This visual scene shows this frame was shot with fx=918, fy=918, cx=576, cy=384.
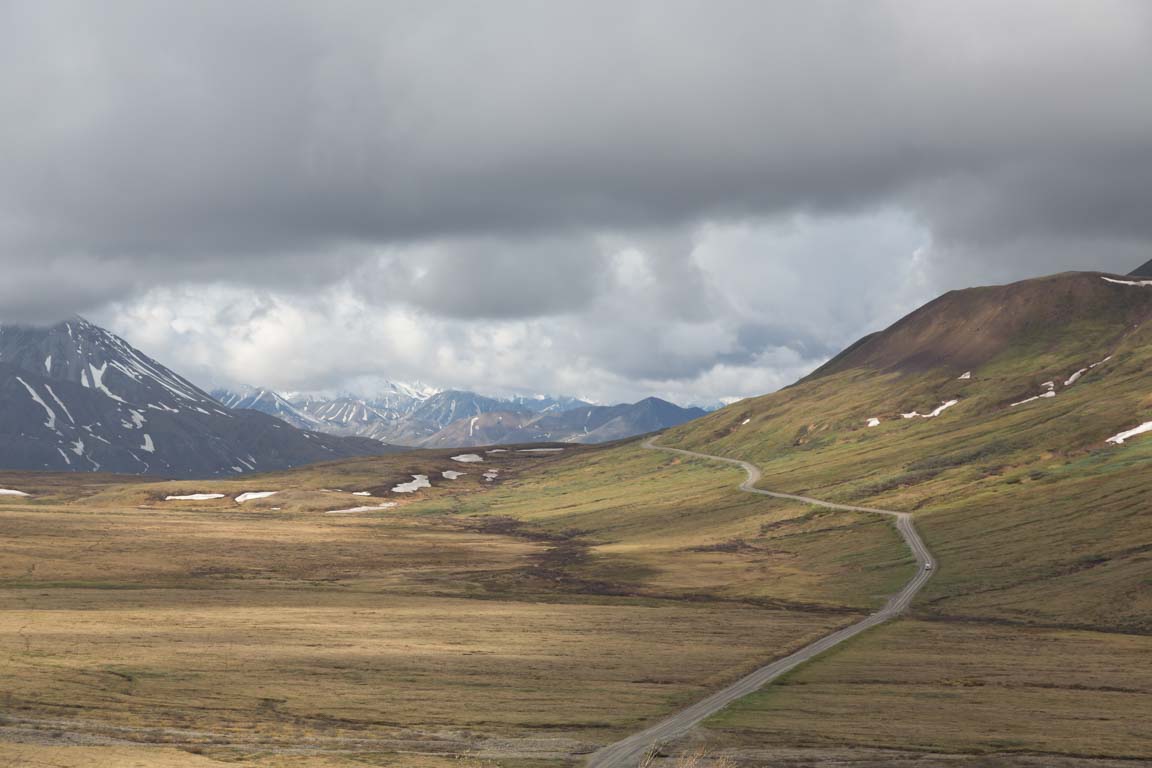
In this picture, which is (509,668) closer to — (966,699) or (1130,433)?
(966,699)

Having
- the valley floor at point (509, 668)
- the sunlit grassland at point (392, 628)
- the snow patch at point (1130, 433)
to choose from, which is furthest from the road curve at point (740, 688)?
the snow patch at point (1130, 433)

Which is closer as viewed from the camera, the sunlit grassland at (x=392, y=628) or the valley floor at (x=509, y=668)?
the valley floor at (x=509, y=668)

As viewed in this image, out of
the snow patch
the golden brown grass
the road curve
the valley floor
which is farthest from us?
the snow patch

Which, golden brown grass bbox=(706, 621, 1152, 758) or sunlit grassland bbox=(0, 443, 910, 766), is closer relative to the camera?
sunlit grassland bbox=(0, 443, 910, 766)

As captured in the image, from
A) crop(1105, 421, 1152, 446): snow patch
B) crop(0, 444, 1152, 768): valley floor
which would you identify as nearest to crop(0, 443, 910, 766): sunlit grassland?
crop(0, 444, 1152, 768): valley floor

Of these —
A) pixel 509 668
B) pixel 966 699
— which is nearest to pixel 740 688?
pixel 966 699

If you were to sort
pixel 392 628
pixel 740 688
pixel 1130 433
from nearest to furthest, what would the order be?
pixel 740 688 < pixel 392 628 < pixel 1130 433

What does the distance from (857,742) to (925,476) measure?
15111 cm

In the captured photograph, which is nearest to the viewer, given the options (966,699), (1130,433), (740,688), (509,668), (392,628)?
(966,699)

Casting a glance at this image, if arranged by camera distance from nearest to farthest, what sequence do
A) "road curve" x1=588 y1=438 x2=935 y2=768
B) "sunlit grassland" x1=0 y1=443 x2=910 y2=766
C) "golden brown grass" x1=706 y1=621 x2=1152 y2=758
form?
"road curve" x1=588 y1=438 x2=935 y2=768, "sunlit grassland" x1=0 y1=443 x2=910 y2=766, "golden brown grass" x1=706 y1=621 x2=1152 y2=758

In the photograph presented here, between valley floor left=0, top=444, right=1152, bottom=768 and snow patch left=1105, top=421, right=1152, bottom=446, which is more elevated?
snow patch left=1105, top=421, right=1152, bottom=446

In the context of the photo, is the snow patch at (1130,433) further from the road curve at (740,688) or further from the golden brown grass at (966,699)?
the golden brown grass at (966,699)

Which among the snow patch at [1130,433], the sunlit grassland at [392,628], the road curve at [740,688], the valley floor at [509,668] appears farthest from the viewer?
the snow patch at [1130,433]

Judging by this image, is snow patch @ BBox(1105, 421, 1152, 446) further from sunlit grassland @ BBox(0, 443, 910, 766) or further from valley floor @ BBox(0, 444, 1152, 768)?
valley floor @ BBox(0, 444, 1152, 768)
